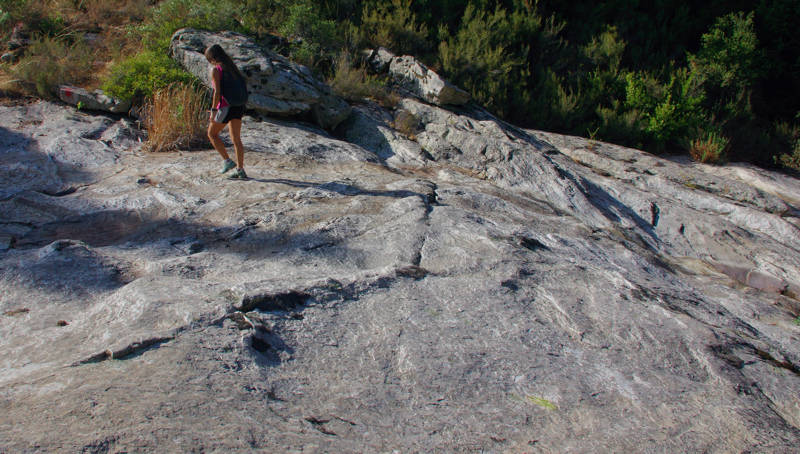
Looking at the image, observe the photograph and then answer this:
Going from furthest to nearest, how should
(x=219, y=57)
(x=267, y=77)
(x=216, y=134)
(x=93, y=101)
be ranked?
(x=267, y=77)
(x=93, y=101)
(x=216, y=134)
(x=219, y=57)

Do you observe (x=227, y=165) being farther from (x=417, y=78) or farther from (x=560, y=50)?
(x=560, y=50)

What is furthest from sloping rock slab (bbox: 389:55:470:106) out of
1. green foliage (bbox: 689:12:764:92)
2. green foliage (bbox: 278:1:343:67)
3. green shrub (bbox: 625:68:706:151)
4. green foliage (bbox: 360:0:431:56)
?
green foliage (bbox: 689:12:764:92)

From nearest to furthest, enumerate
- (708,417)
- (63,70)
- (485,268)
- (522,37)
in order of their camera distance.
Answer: (708,417) < (485,268) < (63,70) < (522,37)

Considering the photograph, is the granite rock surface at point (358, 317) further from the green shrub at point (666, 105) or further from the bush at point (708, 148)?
the green shrub at point (666, 105)

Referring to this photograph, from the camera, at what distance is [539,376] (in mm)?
2557

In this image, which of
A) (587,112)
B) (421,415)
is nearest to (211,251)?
(421,415)

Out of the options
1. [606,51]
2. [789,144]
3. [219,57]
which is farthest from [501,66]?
[219,57]

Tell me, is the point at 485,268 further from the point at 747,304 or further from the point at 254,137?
the point at 254,137

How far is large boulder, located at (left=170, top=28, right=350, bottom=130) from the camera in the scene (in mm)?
7605

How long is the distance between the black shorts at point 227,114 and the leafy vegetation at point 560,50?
3.64m

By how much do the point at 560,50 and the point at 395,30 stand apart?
13.5ft

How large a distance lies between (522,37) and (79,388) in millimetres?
11588

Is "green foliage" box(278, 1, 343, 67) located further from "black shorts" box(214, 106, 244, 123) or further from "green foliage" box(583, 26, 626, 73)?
"green foliage" box(583, 26, 626, 73)

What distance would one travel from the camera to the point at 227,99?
5.41m
